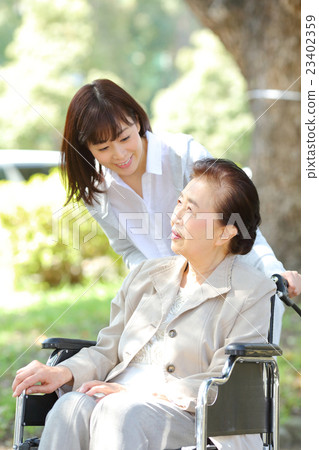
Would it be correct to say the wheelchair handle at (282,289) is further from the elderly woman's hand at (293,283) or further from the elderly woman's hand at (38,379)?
the elderly woman's hand at (38,379)

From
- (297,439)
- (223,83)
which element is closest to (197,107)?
(223,83)

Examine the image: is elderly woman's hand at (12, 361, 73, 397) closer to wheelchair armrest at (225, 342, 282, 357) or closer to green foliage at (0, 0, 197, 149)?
wheelchair armrest at (225, 342, 282, 357)

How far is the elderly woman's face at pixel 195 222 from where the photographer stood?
2203mm

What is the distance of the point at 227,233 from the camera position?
223 cm

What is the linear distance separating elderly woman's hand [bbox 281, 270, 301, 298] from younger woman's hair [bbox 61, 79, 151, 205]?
76cm

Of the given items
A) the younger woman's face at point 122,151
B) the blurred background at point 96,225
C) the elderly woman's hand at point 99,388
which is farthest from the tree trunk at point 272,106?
the elderly woman's hand at point 99,388

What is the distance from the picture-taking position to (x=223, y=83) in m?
14.8

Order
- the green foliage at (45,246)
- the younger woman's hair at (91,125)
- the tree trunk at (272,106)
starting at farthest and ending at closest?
the green foliage at (45,246)
the tree trunk at (272,106)
the younger woman's hair at (91,125)

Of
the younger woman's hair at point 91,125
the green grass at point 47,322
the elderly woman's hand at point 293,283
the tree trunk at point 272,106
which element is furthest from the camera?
the tree trunk at point 272,106

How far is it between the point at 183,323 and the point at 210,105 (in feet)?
41.4

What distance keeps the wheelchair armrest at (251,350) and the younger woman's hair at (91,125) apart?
36.5 inches

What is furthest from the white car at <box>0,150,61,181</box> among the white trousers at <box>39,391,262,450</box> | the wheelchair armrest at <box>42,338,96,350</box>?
the white trousers at <box>39,391,262,450</box>

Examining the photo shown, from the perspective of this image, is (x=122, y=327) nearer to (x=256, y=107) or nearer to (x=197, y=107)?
(x=256, y=107)

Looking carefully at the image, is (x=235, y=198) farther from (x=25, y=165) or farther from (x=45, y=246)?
(x=25, y=165)
